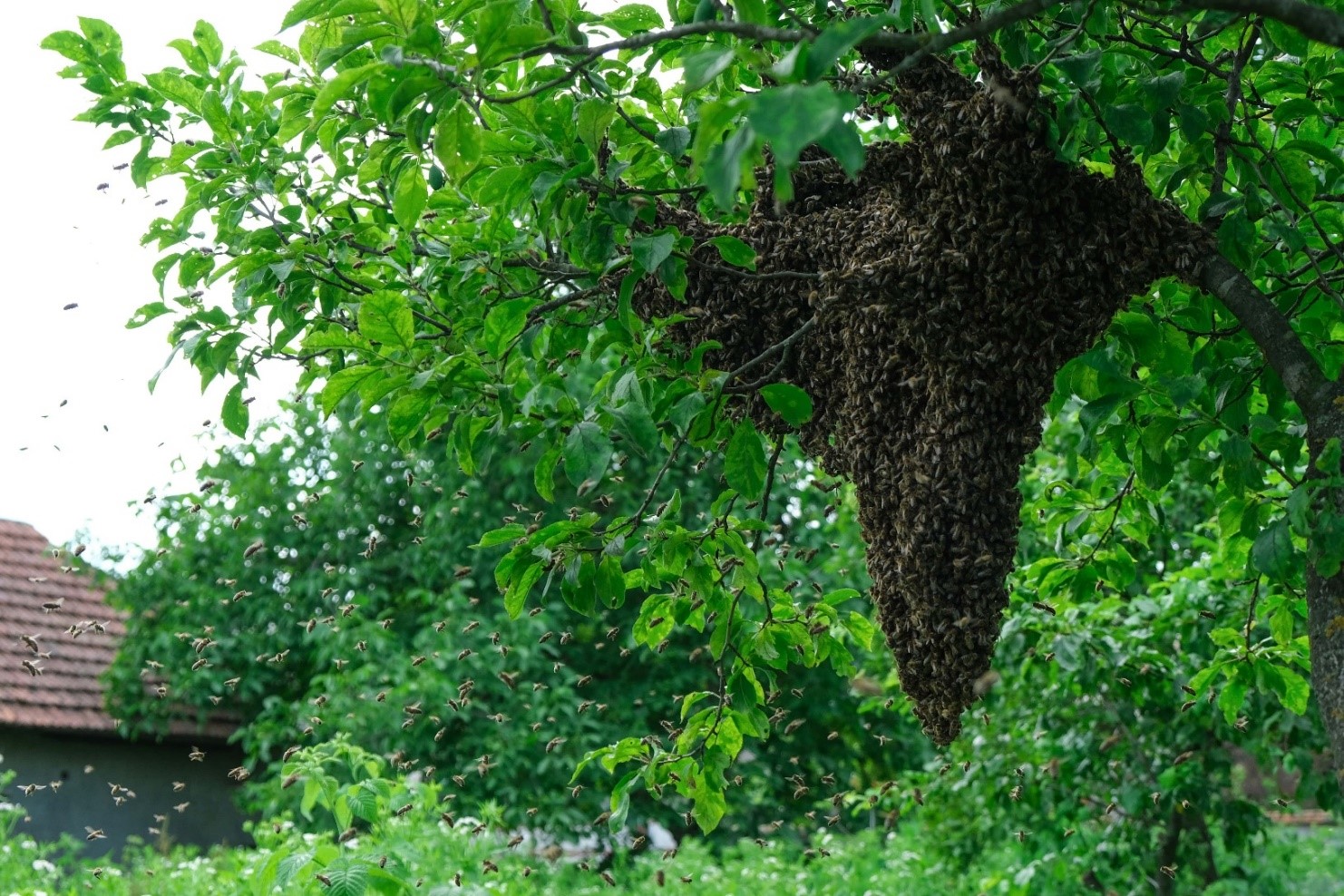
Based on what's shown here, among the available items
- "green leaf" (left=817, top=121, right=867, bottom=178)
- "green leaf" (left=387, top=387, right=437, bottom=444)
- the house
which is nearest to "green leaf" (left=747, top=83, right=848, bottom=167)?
"green leaf" (left=817, top=121, right=867, bottom=178)

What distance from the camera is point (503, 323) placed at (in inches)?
125

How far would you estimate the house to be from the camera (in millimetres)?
12922

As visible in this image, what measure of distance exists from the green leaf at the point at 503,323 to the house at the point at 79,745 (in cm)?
1054

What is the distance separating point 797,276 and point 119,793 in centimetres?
1126

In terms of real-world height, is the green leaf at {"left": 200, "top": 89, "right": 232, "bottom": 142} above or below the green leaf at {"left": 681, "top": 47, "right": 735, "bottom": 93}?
above

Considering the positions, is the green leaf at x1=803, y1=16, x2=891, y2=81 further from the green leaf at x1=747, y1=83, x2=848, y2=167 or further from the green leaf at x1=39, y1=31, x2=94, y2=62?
the green leaf at x1=39, y1=31, x2=94, y2=62

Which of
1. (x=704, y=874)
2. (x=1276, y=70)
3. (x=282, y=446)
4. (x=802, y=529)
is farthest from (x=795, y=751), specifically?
(x=1276, y=70)

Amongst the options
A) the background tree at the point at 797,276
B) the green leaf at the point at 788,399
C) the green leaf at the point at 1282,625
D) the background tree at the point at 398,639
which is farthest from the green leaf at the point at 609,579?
the background tree at the point at 398,639

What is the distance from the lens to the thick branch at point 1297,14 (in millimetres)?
2080

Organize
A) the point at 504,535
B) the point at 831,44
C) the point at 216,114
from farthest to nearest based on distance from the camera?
the point at 216,114, the point at 504,535, the point at 831,44

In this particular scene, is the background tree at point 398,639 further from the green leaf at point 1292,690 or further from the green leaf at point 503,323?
the green leaf at point 503,323

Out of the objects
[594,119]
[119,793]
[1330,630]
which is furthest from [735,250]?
[119,793]

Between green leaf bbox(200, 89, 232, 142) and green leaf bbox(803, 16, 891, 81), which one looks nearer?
green leaf bbox(803, 16, 891, 81)

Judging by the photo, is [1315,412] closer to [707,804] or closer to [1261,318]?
[1261,318]
